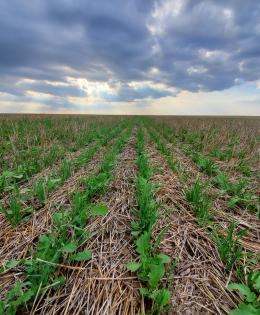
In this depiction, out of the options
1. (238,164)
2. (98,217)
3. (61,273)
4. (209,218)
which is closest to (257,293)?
(209,218)

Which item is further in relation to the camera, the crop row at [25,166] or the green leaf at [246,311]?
the crop row at [25,166]

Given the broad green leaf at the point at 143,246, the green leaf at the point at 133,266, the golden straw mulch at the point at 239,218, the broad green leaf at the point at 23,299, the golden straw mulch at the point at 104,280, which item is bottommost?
the golden straw mulch at the point at 239,218

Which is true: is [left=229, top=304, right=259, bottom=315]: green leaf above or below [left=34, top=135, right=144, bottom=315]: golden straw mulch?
above

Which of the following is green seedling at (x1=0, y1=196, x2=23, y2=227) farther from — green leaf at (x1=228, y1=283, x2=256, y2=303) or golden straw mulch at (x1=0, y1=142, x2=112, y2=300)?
green leaf at (x1=228, y1=283, x2=256, y2=303)

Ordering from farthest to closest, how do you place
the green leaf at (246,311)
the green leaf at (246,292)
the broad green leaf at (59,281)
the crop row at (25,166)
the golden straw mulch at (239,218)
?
the crop row at (25,166), the golden straw mulch at (239,218), the broad green leaf at (59,281), the green leaf at (246,292), the green leaf at (246,311)

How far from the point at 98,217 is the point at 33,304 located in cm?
108

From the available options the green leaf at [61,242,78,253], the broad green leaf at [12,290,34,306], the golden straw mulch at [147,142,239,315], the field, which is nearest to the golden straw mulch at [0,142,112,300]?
the field

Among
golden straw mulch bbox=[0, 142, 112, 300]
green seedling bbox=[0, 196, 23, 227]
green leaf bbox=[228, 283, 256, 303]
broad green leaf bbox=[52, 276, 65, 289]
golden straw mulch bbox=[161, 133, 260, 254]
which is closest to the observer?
green leaf bbox=[228, 283, 256, 303]

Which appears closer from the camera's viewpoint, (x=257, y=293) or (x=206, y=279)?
(x=257, y=293)

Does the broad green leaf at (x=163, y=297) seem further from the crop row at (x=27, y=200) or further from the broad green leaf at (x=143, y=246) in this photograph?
the crop row at (x=27, y=200)

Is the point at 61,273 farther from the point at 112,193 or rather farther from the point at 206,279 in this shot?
the point at 112,193

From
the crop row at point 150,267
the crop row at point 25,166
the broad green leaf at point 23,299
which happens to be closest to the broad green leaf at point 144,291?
the crop row at point 150,267

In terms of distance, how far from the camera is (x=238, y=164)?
14.9 feet

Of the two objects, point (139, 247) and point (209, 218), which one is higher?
point (139, 247)
